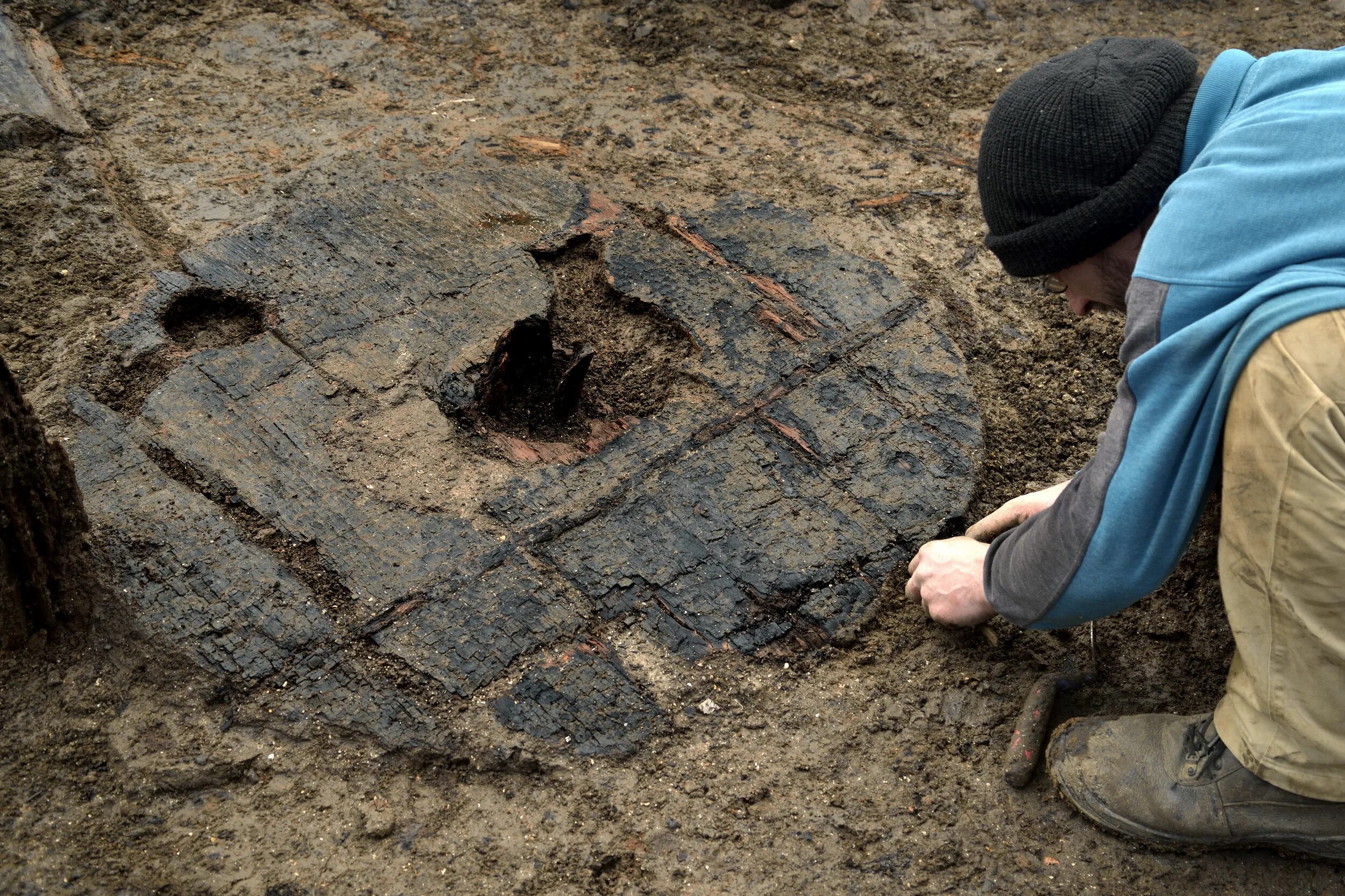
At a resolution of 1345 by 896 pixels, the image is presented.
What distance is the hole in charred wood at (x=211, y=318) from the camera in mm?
3217

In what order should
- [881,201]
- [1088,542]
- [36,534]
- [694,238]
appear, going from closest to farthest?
[1088,542] → [36,534] → [694,238] → [881,201]

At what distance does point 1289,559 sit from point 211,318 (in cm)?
290

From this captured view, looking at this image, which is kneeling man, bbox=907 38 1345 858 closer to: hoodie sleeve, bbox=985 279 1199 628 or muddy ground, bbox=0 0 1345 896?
hoodie sleeve, bbox=985 279 1199 628

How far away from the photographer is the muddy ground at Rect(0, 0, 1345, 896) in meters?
2.26

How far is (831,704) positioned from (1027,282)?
175 cm

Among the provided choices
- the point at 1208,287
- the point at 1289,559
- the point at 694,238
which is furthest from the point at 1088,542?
the point at 694,238

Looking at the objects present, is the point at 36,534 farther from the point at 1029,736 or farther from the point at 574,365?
the point at 1029,736

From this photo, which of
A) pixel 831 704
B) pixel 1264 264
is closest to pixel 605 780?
pixel 831 704

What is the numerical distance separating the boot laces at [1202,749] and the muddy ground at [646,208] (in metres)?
0.19

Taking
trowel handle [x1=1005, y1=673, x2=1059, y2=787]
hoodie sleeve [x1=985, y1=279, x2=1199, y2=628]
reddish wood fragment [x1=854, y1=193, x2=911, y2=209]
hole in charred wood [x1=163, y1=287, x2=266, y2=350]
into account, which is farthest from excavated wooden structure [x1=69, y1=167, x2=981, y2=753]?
hoodie sleeve [x1=985, y1=279, x2=1199, y2=628]

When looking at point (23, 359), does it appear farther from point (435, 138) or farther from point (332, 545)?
point (435, 138)

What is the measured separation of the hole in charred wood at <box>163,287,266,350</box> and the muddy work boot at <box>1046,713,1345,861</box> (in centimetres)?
250

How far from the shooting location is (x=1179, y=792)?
2230 mm

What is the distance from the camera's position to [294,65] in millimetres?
4434
